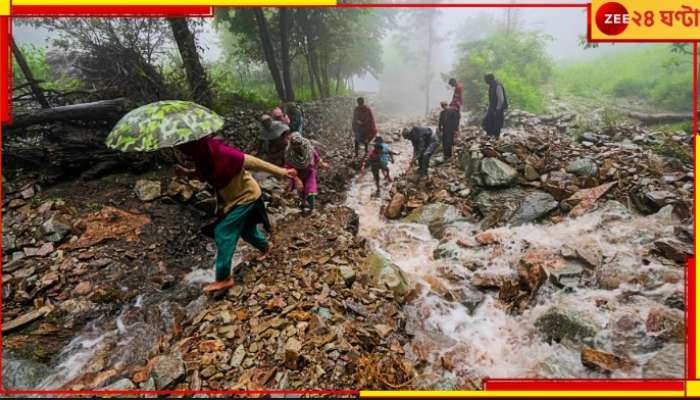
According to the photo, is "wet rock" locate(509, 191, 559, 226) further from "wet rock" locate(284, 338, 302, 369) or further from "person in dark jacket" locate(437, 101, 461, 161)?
"wet rock" locate(284, 338, 302, 369)

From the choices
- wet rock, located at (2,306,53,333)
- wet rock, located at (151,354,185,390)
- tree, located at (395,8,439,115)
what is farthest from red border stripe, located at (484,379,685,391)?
tree, located at (395,8,439,115)

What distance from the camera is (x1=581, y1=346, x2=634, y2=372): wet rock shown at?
2.42 m

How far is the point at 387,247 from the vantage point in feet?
16.8

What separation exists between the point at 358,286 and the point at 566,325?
6.66 ft

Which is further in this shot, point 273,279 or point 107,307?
point 273,279

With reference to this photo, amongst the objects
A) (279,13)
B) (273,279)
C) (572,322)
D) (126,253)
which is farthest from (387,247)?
(279,13)

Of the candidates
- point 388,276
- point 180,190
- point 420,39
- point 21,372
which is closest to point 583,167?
point 388,276

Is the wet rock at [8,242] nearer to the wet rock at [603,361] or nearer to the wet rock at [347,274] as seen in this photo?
the wet rock at [347,274]

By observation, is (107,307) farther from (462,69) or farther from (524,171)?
(462,69)

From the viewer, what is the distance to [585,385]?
7.47ft

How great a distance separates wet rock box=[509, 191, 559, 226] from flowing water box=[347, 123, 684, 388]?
0.65 feet

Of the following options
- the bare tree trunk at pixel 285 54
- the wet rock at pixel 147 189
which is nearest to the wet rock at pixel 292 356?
the wet rock at pixel 147 189

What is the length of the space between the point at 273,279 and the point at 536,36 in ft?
28.1

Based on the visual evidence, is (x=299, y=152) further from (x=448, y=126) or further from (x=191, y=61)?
(x=448, y=126)
